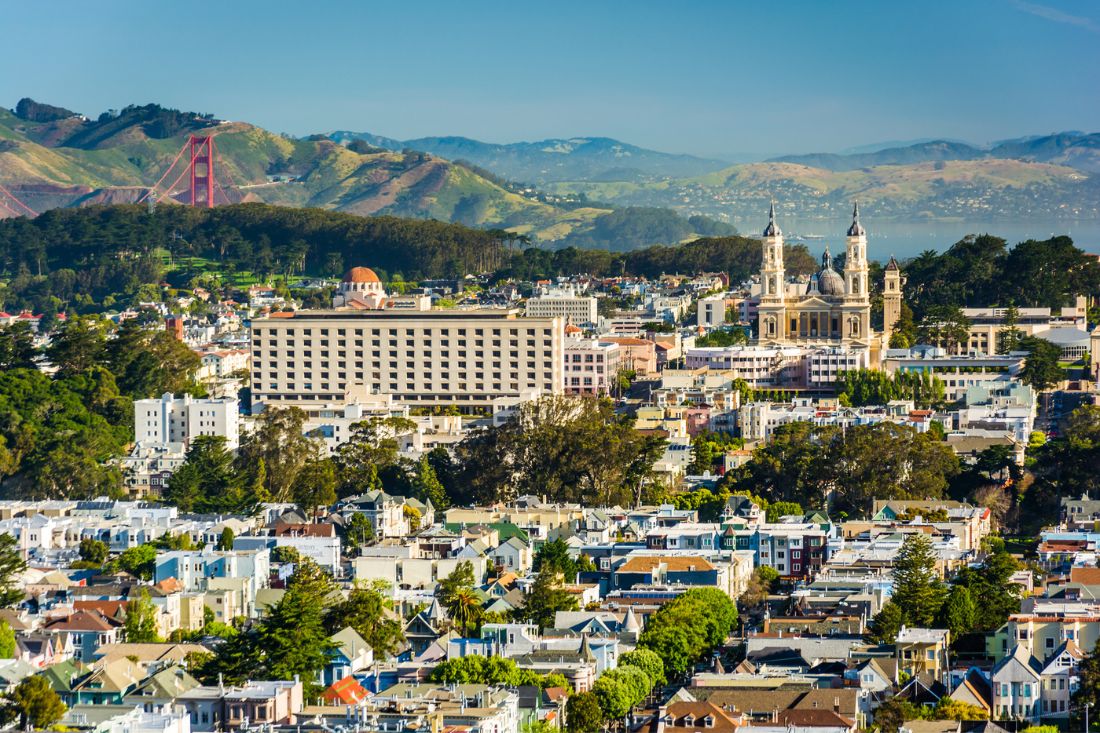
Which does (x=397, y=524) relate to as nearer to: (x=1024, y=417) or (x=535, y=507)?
(x=535, y=507)

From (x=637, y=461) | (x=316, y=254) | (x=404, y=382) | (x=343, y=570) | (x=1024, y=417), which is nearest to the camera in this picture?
(x=343, y=570)

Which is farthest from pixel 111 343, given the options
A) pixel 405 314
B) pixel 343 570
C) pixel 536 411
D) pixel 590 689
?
pixel 590 689

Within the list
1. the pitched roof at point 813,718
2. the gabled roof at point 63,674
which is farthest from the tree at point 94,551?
the pitched roof at point 813,718

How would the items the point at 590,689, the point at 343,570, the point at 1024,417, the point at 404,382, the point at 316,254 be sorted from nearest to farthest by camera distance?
the point at 590,689 → the point at 343,570 → the point at 1024,417 → the point at 404,382 → the point at 316,254

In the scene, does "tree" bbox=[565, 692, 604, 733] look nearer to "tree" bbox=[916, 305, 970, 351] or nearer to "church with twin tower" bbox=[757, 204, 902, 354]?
"church with twin tower" bbox=[757, 204, 902, 354]

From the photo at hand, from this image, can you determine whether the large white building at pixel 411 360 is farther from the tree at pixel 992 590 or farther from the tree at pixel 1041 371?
the tree at pixel 992 590

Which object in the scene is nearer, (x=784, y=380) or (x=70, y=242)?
(x=784, y=380)
